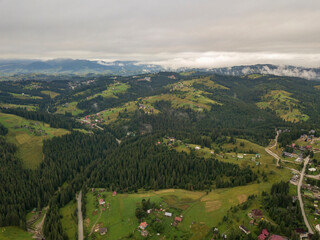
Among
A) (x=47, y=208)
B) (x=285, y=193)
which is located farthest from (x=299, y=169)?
(x=47, y=208)

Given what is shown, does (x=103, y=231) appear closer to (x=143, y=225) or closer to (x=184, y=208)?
(x=143, y=225)

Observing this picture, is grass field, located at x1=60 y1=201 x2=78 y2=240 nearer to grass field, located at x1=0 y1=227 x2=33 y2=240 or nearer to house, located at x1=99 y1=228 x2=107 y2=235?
house, located at x1=99 y1=228 x2=107 y2=235

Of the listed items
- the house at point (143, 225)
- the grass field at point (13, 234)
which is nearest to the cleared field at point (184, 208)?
the house at point (143, 225)

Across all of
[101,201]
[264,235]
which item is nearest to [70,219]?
[101,201]

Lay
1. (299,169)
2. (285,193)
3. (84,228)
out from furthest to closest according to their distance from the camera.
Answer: (299,169), (285,193), (84,228)

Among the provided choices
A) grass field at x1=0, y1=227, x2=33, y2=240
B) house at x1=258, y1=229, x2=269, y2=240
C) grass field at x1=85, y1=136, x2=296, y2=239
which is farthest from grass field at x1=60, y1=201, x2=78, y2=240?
house at x1=258, y1=229, x2=269, y2=240

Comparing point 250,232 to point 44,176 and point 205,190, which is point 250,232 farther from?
point 44,176

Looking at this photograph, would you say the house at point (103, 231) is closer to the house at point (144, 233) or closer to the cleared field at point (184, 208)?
the cleared field at point (184, 208)
